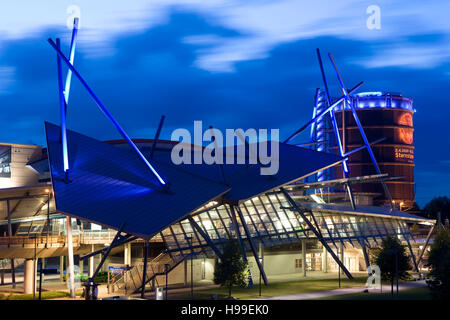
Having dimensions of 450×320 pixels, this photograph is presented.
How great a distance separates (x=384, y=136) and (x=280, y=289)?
305ft

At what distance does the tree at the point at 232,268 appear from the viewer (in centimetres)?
5497

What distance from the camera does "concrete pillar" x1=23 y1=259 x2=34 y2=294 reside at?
60500 mm

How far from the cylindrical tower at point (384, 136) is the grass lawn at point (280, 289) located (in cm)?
7762

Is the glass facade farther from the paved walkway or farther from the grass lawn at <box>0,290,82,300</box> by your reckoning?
the grass lawn at <box>0,290,82,300</box>

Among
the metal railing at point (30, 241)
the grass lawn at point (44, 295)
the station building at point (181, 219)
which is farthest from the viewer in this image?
the metal railing at point (30, 241)

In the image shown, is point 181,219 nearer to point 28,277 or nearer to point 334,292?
point 334,292

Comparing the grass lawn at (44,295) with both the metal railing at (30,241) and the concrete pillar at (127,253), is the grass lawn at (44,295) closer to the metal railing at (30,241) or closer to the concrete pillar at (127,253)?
the metal railing at (30,241)

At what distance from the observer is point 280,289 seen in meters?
59.5

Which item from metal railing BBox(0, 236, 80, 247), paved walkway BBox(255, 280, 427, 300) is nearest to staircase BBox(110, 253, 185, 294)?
metal railing BBox(0, 236, 80, 247)

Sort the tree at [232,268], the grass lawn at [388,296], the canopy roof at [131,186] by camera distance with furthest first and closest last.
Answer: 1. the tree at [232,268]
2. the grass lawn at [388,296]
3. the canopy roof at [131,186]

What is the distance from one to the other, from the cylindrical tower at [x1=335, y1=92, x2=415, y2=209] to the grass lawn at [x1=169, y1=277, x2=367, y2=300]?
7762 centimetres

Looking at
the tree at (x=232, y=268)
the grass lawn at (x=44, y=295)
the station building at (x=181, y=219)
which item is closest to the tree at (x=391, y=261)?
the station building at (x=181, y=219)

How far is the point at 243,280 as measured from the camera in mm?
55438
